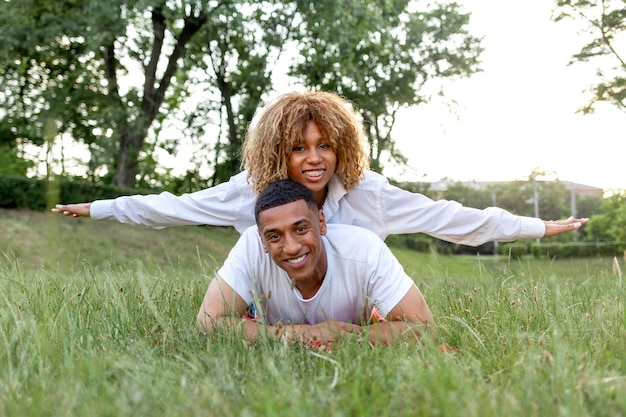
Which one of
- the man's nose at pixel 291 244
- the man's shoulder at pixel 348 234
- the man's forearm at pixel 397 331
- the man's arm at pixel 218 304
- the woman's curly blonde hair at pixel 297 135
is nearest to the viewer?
the man's forearm at pixel 397 331

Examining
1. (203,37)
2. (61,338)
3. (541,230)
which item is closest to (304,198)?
(61,338)

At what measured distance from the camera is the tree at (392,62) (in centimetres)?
2031

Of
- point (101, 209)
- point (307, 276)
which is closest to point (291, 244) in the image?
point (307, 276)

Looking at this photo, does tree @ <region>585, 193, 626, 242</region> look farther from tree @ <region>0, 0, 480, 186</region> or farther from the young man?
the young man

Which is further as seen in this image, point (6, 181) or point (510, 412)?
point (6, 181)

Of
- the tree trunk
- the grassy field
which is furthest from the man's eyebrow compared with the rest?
the tree trunk

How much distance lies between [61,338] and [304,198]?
1184mm

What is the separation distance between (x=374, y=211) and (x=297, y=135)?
654 millimetres

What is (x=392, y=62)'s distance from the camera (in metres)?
24.2

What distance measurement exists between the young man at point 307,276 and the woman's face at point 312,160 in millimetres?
325

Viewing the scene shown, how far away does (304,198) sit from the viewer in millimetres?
3238

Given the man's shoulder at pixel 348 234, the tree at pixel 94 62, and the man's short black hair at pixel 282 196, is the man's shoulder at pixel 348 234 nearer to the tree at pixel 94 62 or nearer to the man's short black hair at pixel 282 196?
the man's short black hair at pixel 282 196

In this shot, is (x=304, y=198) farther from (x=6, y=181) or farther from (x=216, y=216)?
(x=6, y=181)

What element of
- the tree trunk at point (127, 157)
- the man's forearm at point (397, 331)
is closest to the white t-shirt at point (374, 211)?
the man's forearm at point (397, 331)
